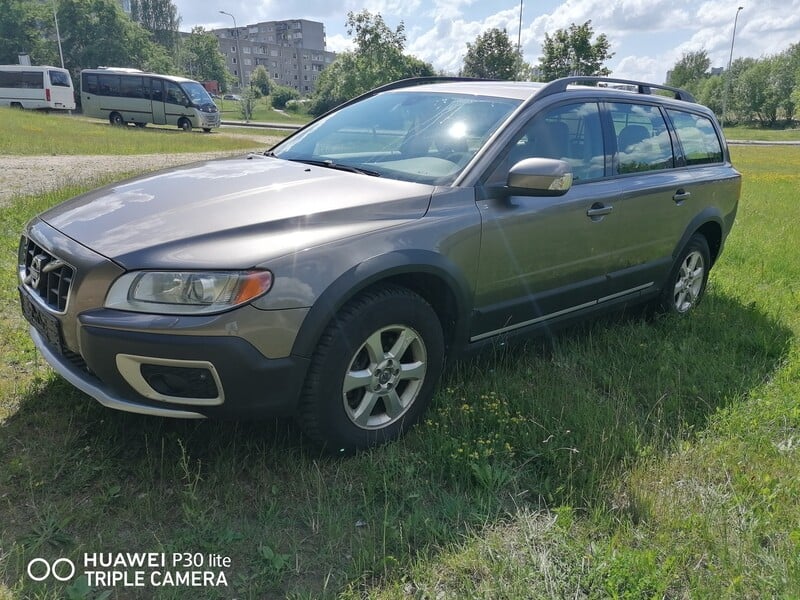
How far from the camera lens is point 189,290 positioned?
2.35 metres

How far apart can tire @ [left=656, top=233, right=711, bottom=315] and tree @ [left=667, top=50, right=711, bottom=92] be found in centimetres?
10042

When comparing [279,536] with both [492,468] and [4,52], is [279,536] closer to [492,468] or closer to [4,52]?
[492,468]

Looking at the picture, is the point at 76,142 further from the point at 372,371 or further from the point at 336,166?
the point at 372,371

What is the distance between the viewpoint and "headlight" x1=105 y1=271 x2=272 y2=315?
7.68ft

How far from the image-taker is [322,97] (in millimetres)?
64375

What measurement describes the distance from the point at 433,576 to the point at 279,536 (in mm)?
601

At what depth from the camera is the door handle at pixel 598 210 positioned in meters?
3.72

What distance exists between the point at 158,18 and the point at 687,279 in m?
99.9

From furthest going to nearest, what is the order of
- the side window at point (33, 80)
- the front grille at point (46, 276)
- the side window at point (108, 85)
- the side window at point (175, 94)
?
1. the side window at point (33, 80)
2. the side window at point (108, 85)
3. the side window at point (175, 94)
4. the front grille at point (46, 276)

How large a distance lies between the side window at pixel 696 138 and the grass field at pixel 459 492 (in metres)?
1.87

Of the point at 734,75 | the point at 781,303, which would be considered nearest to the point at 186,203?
the point at 781,303

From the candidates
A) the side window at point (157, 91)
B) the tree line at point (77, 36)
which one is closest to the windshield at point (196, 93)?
the side window at point (157, 91)

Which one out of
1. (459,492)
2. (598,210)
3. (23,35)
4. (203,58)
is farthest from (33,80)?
(203,58)

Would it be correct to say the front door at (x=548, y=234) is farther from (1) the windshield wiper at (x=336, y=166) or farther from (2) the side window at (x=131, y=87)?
(2) the side window at (x=131, y=87)
